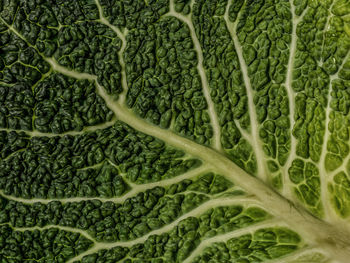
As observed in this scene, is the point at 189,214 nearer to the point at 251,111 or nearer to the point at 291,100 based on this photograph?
the point at 251,111

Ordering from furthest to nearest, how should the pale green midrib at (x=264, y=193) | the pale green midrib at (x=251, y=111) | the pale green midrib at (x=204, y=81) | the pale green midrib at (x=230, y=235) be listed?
the pale green midrib at (x=204, y=81), the pale green midrib at (x=251, y=111), the pale green midrib at (x=230, y=235), the pale green midrib at (x=264, y=193)

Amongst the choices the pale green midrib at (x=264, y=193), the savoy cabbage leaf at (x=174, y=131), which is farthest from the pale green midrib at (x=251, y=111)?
the pale green midrib at (x=264, y=193)

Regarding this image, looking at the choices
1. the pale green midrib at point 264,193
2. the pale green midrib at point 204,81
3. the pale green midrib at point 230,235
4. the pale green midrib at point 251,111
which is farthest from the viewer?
the pale green midrib at point 204,81

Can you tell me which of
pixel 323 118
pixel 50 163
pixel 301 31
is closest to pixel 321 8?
pixel 301 31

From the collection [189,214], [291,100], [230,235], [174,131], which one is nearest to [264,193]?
[230,235]

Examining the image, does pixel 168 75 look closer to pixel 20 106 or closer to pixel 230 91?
pixel 230 91

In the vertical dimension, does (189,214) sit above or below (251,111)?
below

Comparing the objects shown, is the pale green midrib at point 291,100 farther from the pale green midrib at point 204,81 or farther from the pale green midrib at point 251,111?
the pale green midrib at point 204,81
